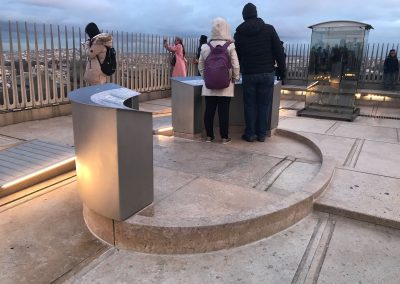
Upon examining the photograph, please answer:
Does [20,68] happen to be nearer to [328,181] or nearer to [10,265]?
[10,265]

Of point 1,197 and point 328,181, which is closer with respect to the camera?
point 1,197

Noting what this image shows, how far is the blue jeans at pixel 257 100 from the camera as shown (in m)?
5.26

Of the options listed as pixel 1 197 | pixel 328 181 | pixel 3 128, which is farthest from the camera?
pixel 3 128

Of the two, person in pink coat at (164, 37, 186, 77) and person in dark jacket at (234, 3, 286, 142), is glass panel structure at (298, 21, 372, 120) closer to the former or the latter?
person in pink coat at (164, 37, 186, 77)

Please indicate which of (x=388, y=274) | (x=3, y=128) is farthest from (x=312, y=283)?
(x=3, y=128)

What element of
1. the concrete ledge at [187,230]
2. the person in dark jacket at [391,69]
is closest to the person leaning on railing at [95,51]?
the concrete ledge at [187,230]

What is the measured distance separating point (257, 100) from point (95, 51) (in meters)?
2.59

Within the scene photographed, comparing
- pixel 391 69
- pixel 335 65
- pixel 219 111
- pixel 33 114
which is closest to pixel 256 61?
pixel 219 111

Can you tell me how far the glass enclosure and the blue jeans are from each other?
167 inches

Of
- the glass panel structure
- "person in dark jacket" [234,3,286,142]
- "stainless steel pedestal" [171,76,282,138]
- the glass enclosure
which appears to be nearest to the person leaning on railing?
"stainless steel pedestal" [171,76,282,138]

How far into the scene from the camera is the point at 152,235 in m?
2.69

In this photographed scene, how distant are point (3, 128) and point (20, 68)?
1160 millimetres

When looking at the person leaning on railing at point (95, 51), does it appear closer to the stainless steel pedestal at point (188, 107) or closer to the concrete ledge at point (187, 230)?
the stainless steel pedestal at point (188, 107)

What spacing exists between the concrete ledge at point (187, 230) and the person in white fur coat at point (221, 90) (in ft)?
7.75
